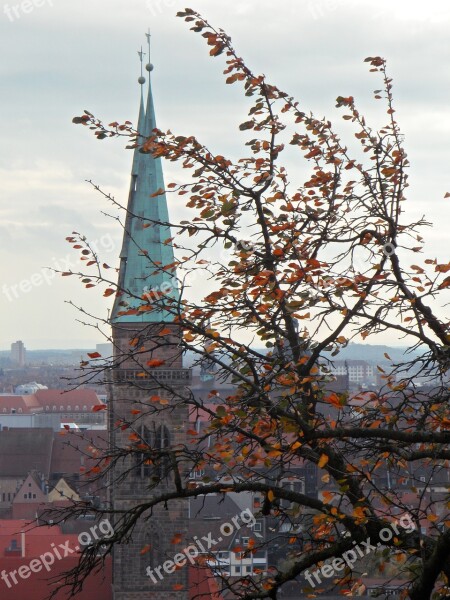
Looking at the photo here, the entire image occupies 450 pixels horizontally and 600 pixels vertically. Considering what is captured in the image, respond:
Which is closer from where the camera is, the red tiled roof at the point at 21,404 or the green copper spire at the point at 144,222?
the green copper spire at the point at 144,222

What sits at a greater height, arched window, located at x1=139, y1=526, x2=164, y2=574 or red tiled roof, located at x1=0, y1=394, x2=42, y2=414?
red tiled roof, located at x1=0, y1=394, x2=42, y2=414

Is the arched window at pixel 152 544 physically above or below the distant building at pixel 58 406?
below

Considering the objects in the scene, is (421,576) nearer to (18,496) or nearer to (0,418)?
(18,496)

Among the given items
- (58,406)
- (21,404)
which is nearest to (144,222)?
(21,404)

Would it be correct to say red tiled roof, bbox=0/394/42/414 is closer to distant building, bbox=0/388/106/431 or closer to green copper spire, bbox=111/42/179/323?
distant building, bbox=0/388/106/431

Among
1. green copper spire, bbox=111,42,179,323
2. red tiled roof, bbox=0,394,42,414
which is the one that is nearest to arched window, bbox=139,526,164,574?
green copper spire, bbox=111,42,179,323

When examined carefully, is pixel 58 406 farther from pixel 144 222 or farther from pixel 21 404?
pixel 144 222

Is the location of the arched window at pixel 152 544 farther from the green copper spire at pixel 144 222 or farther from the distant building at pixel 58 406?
the distant building at pixel 58 406

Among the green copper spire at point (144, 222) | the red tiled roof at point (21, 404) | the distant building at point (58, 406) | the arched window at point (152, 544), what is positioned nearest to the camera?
the green copper spire at point (144, 222)

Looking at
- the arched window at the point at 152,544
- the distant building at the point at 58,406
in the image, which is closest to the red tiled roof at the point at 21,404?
the distant building at the point at 58,406

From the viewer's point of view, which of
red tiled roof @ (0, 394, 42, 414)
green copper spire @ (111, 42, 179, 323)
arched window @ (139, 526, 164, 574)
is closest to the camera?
green copper spire @ (111, 42, 179, 323)

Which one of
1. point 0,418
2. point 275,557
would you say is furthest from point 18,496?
point 0,418

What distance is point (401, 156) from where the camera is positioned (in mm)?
10484

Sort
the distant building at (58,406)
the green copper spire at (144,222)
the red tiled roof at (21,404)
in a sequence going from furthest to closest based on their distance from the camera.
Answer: the red tiled roof at (21,404)
the distant building at (58,406)
the green copper spire at (144,222)
